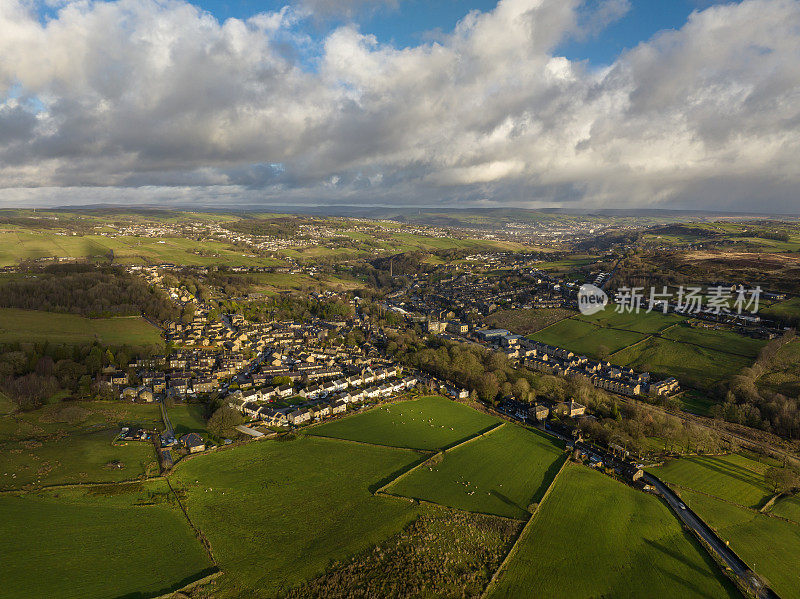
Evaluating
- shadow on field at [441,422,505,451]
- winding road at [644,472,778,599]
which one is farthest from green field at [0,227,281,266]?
winding road at [644,472,778,599]

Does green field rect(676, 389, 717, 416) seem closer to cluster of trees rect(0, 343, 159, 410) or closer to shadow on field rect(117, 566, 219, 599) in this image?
shadow on field rect(117, 566, 219, 599)

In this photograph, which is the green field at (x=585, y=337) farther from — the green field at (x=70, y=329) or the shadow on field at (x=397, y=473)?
the green field at (x=70, y=329)

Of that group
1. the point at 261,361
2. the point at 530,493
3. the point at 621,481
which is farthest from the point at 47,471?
the point at 621,481

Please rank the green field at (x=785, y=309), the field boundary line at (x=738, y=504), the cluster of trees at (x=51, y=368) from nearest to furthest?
the field boundary line at (x=738, y=504), the cluster of trees at (x=51, y=368), the green field at (x=785, y=309)

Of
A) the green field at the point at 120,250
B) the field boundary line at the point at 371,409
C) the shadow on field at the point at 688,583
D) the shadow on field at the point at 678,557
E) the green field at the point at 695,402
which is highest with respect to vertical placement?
the green field at the point at 120,250

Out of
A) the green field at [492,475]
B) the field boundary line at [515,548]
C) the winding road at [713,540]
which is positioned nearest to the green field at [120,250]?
the green field at [492,475]

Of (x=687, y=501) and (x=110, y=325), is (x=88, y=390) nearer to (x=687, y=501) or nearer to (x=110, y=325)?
(x=110, y=325)
